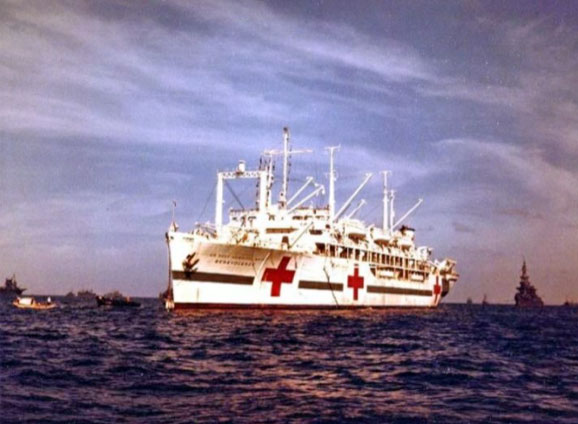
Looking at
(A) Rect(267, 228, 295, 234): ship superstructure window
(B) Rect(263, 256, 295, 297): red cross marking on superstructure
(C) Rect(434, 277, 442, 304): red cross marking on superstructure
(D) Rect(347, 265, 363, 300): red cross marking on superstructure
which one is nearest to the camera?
(B) Rect(263, 256, 295, 297): red cross marking on superstructure

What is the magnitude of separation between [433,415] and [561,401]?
320 centimetres

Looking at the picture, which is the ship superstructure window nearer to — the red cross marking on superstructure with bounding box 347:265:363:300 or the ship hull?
the ship hull

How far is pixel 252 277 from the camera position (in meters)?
37.8

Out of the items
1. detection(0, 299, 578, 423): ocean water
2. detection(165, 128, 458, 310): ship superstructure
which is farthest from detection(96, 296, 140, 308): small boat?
detection(0, 299, 578, 423): ocean water

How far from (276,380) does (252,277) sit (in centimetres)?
2568

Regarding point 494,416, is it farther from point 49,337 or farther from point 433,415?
point 49,337

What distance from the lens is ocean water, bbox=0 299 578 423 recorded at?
9305 mm

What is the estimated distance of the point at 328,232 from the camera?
45.8m

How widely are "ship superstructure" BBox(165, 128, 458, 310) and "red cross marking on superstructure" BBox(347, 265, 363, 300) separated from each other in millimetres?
83

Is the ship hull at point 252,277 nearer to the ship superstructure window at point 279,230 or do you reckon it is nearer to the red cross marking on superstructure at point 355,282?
the red cross marking on superstructure at point 355,282

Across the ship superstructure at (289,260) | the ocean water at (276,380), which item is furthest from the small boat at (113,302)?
Result: the ocean water at (276,380)

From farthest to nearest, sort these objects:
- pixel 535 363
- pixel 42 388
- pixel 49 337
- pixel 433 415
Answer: pixel 49 337 < pixel 535 363 < pixel 42 388 < pixel 433 415

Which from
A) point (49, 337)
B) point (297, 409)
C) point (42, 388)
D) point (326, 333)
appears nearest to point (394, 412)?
point (297, 409)

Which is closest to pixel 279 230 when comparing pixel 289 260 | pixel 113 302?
pixel 289 260
